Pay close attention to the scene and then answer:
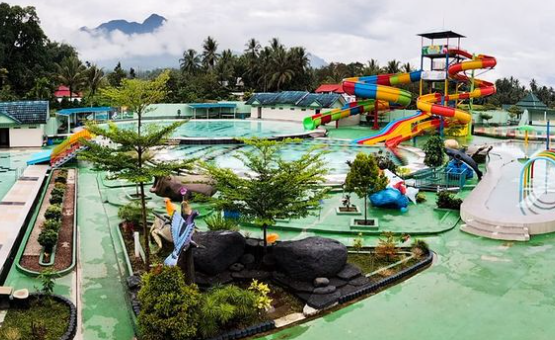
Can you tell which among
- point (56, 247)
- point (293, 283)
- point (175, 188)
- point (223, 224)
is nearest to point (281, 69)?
point (175, 188)

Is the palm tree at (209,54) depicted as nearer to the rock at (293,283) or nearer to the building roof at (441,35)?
the building roof at (441,35)

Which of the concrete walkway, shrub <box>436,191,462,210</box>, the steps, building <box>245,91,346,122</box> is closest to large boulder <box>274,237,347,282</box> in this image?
the steps

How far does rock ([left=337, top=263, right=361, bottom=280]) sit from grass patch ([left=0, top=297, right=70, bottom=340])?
6.40 meters

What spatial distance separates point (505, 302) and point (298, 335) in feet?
16.6

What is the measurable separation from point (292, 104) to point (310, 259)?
144 feet

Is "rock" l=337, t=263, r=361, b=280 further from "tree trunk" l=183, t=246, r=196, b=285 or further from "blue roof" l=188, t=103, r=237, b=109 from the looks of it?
"blue roof" l=188, t=103, r=237, b=109

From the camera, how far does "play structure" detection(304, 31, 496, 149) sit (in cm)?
3791

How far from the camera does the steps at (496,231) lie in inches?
660

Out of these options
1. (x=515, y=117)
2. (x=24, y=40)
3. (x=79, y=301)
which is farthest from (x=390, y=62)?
(x=79, y=301)

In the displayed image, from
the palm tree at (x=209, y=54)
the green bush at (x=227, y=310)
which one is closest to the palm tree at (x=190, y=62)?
the palm tree at (x=209, y=54)

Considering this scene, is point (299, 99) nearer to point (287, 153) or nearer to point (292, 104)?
point (292, 104)

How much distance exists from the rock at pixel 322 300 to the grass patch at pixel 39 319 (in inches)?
208

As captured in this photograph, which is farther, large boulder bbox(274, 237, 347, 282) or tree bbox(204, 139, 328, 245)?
tree bbox(204, 139, 328, 245)

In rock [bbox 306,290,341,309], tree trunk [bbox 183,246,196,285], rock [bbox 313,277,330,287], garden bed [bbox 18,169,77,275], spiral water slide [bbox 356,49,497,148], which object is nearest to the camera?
tree trunk [bbox 183,246,196,285]
